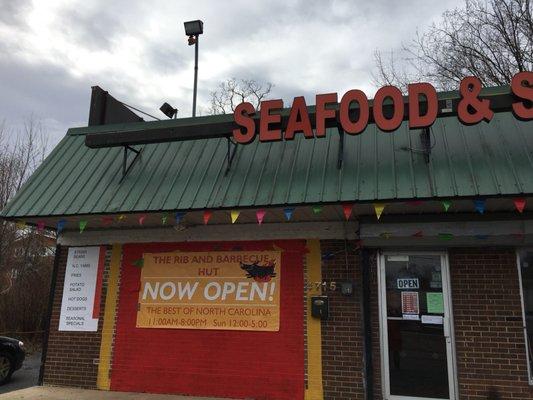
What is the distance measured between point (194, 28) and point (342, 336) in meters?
8.84

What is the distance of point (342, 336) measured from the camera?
731 centimetres

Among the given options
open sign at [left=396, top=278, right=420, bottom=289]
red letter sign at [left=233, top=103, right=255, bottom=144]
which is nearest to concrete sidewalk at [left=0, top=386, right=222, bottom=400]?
open sign at [left=396, top=278, right=420, bottom=289]

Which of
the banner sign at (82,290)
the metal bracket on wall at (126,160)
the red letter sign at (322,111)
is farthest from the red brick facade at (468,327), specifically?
the metal bracket on wall at (126,160)

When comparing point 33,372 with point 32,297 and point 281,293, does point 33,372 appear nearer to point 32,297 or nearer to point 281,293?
point 32,297

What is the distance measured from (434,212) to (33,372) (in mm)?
11782

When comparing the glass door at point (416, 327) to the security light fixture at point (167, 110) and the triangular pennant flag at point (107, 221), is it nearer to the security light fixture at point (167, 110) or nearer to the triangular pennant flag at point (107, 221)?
the triangular pennant flag at point (107, 221)

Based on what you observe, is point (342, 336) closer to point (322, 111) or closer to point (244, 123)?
point (322, 111)

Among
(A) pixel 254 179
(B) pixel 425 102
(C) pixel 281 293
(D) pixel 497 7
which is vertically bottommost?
(C) pixel 281 293

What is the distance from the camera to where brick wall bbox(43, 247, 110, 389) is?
27.5ft

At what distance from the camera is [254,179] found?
7.64 metres

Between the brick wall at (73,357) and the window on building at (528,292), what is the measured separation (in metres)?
7.13

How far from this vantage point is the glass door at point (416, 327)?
22.5 ft

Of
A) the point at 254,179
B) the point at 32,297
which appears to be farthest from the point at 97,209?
the point at 32,297

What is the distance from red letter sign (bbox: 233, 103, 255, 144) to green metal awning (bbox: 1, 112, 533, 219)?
0.60 m
